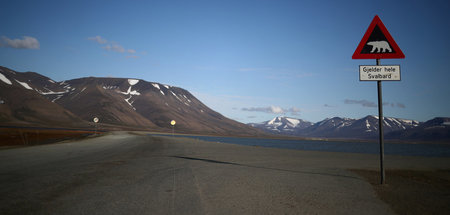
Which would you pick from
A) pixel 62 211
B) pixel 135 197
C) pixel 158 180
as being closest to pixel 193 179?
pixel 158 180

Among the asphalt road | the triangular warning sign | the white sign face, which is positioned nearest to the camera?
the asphalt road

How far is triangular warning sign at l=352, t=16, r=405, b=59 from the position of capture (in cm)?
844

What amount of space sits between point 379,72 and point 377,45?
2.74 feet

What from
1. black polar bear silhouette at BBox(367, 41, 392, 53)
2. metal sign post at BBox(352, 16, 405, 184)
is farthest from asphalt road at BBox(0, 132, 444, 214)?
black polar bear silhouette at BBox(367, 41, 392, 53)

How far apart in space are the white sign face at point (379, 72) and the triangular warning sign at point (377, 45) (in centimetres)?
35

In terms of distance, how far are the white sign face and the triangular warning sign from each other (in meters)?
0.35

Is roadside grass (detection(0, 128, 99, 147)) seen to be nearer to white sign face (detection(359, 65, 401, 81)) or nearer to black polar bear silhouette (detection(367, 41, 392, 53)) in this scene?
white sign face (detection(359, 65, 401, 81))

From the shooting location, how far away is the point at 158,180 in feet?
29.0

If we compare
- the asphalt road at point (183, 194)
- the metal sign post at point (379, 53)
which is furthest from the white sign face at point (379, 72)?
the asphalt road at point (183, 194)

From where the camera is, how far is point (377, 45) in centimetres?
858

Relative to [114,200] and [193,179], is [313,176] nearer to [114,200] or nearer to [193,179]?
[193,179]

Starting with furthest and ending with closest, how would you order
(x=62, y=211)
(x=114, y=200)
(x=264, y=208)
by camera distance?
(x=114, y=200)
(x=264, y=208)
(x=62, y=211)

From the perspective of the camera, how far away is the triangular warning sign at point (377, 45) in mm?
8438

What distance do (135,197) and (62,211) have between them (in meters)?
1.50
